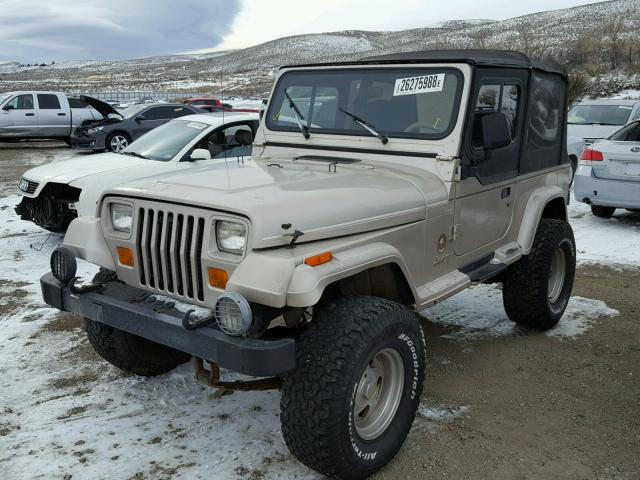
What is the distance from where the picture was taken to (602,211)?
31.0ft

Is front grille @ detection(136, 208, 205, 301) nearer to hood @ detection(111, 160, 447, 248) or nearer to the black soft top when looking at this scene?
hood @ detection(111, 160, 447, 248)

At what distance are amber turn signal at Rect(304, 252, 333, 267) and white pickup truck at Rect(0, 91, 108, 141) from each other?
17.3m

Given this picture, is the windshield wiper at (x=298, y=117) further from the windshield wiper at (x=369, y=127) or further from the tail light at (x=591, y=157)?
the tail light at (x=591, y=157)

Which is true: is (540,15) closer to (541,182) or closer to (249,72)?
(249,72)

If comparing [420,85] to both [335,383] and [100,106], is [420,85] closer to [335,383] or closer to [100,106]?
[335,383]

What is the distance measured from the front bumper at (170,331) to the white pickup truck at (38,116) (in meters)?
16.5

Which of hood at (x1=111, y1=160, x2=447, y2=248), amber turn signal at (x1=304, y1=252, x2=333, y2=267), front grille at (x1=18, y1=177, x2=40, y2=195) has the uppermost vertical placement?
hood at (x1=111, y1=160, x2=447, y2=248)

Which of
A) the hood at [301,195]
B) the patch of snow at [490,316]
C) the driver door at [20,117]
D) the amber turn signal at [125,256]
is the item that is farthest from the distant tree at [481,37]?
the amber turn signal at [125,256]

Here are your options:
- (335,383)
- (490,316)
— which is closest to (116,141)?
(490,316)

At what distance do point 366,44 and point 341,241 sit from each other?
94138 millimetres

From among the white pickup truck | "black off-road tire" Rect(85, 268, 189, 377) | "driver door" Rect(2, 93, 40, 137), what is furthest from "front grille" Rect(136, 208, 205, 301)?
"driver door" Rect(2, 93, 40, 137)

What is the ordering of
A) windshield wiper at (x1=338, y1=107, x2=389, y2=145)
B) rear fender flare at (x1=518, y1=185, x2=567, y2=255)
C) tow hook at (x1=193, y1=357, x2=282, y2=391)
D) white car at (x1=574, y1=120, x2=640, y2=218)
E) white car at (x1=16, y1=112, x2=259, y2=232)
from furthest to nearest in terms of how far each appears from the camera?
white car at (x1=574, y1=120, x2=640, y2=218) → white car at (x1=16, y1=112, x2=259, y2=232) → rear fender flare at (x1=518, y1=185, x2=567, y2=255) → windshield wiper at (x1=338, y1=107, x2=389, y2=145) → tow hook at (x1=193, y1=357, x2=282, y2=391)

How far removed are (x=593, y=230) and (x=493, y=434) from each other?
596 cm

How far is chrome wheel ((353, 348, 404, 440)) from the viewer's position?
322 centimetres
